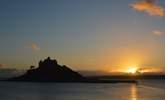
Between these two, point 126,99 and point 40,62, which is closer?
point 126,99

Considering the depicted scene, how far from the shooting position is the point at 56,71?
196625mm

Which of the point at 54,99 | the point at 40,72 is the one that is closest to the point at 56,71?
the point at 40,72

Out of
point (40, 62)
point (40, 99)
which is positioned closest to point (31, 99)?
point (40, 99)

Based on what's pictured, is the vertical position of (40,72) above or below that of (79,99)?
above

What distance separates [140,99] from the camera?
8550cm

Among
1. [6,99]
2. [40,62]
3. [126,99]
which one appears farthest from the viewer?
[40,62]

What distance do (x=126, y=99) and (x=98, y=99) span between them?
19.0ft

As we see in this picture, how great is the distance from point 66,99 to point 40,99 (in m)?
5.02

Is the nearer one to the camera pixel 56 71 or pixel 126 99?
pixel 126 99

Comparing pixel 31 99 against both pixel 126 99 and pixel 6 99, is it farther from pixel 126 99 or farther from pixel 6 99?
pixel 126 99

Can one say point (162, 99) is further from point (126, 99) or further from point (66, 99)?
point (66, 99)

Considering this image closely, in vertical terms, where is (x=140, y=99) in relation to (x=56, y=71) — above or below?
below

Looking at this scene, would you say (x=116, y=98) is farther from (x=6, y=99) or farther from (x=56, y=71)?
(x=56, y=71)

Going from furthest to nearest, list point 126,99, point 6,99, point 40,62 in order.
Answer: point 40,62
point 126,99
point 6,99
